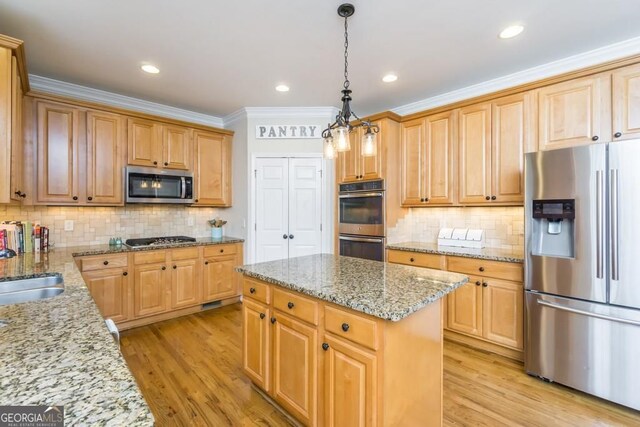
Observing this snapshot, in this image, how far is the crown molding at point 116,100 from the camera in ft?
10.4

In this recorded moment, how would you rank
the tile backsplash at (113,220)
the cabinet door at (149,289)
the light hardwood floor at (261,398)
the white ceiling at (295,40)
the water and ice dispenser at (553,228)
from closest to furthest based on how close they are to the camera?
the light hardwood floor at (261,398) < the white ceiling at (295,40) < the water and ice dispenser at (553,228) < the tile backsplash at (113,220) < the cabinet door at (149,289)

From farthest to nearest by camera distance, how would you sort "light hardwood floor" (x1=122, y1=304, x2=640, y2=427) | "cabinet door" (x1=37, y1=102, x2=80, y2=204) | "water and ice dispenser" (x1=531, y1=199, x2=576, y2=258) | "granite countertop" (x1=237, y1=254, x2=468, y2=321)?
1. "cabinet door" (x1=37, y1=102, x2=80, y2=204)
2. "water and ice dispenser" (x1=531, y1=199, x2=576, y2=258)
3. "light hardwood floor" (x1=122, y1=304, x2=640, y2=427)
4. "granite countertop" (x1=237, y1=254, x2=468, y2=321)

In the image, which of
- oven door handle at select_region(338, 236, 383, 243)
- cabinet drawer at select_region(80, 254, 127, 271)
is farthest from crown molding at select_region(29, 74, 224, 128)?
oven door handle at select_region(338, 236, 383, 243)

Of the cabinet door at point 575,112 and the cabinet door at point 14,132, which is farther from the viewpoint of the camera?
the cabinet door at point 575,112

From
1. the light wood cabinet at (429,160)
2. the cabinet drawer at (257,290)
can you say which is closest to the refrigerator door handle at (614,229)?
the light wood cabinet at (429,160)

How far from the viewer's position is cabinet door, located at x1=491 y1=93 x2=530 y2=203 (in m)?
2.85

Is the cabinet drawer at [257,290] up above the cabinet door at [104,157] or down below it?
below

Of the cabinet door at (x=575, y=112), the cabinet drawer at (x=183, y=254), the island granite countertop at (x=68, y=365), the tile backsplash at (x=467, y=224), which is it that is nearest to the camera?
the island granite countertop at (x=68, y=365)

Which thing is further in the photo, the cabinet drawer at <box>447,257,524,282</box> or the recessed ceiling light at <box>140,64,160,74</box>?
the recessed ceiling light at <box>140,64,160,74</box>

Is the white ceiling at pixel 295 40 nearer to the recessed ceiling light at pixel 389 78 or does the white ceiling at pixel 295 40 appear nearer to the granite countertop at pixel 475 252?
the recessed ceiling light at pixel 389 78

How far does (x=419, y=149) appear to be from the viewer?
3578 mm

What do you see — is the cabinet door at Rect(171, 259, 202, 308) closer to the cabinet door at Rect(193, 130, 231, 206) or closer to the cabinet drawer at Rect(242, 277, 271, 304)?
the cabinet door at Rect(193, 130, 231, 206)

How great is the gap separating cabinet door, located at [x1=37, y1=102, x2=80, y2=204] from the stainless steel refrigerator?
14.4ft

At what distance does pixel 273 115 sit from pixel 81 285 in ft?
9.99
